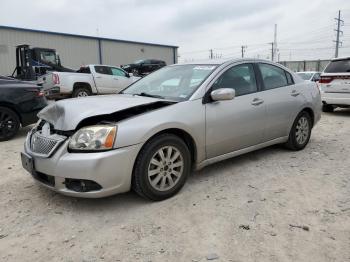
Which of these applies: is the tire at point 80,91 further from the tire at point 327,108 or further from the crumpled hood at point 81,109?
the crumpled hood at point 81,109

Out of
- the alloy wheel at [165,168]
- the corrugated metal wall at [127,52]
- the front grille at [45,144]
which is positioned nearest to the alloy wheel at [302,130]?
the alloy wheel at [165,168]

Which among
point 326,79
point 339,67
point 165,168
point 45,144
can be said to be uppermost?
point 339,67

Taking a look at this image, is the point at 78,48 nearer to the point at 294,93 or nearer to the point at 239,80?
the point at 294,93

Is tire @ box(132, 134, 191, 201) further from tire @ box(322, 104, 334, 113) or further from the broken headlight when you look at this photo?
tire @ box(322, 104, 334, 113)

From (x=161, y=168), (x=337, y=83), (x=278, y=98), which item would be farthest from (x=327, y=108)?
(x=161, y=168)

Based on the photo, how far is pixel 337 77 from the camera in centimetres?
995

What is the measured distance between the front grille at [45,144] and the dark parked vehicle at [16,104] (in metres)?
3.50

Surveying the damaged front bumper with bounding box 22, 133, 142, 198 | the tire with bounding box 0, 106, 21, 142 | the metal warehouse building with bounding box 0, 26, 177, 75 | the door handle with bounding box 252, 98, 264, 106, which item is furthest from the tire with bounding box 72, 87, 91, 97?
the metal warehouse building with bounding box 0, 26, 177, 75

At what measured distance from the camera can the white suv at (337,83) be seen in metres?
9.78

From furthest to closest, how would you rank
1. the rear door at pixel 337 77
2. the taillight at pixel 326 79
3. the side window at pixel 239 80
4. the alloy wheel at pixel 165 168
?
the taillight at pixel 326 79 → the rear door at pixel 337 77 → the side window at pixel 239 80 → the alloy wheel at pixel 165 168

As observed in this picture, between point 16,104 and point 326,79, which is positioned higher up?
point 326,79

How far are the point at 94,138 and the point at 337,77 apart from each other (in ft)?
27.8

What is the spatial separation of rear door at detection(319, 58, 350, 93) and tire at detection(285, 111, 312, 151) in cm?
459

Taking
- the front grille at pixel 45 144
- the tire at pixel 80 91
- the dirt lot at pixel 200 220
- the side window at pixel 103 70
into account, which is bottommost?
the dirt lot at pixel 200 220
